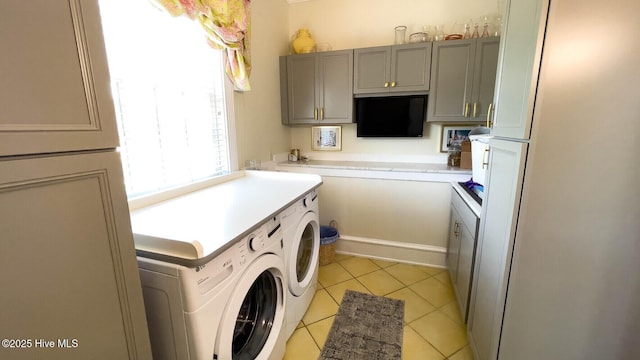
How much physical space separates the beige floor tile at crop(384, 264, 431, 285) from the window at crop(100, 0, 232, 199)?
1.76 metres

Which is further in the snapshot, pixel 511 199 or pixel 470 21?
pixel 470 21

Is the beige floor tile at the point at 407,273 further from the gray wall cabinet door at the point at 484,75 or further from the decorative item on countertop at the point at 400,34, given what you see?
the decorative item on countertop at the point at 400,34

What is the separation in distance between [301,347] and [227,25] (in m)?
2.03

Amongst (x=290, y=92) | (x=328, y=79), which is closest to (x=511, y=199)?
(x=328, y=79)

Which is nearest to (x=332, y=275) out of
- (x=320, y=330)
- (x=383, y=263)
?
(x=383, y=263)

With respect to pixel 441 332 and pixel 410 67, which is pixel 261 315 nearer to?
pixel 441 332

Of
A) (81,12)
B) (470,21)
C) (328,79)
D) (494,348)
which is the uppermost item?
(470,21)

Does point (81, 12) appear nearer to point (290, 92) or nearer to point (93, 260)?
point (93, 260)

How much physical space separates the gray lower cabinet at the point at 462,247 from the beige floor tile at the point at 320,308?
866mm

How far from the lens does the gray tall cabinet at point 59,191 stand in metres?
0.47

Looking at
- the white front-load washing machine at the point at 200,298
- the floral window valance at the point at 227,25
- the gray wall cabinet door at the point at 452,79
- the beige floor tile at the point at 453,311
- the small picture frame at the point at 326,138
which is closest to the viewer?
the white front-load washing machine at the point at 200,298

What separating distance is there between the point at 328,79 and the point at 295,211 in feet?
5.35

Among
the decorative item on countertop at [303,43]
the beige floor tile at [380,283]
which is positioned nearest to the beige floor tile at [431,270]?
the beige floor tile at [380,283]

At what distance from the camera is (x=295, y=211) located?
4.90 feet
